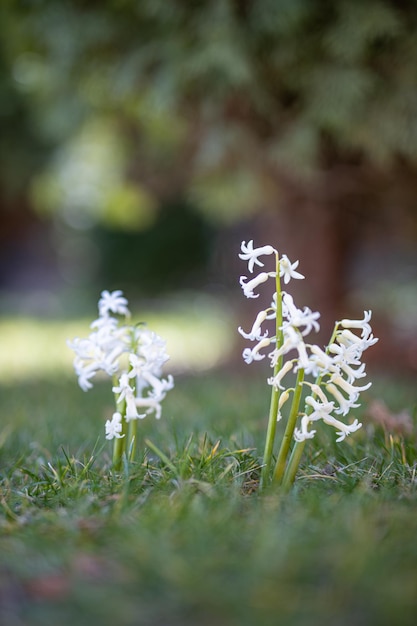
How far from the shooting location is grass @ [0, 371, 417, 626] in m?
1.37

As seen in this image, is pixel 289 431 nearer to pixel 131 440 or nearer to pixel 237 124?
pixel 131 440

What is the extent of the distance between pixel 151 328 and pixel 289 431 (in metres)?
7.21

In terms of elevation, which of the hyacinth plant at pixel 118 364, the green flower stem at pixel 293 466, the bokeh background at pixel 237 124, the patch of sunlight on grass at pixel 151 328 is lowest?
the patch of sunlight on grass at pixel 151 328

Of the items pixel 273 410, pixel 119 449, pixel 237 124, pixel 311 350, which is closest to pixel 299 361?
pixel 311 350

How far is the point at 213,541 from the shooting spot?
1.61 meters

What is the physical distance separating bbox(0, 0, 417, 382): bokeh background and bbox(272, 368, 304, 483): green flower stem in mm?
3095

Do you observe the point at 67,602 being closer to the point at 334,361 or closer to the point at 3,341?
the point at 334,361

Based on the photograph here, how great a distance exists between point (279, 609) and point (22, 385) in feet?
13.3

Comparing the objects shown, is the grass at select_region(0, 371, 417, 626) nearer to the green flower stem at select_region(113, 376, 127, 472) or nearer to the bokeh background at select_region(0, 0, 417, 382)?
the green flower stem at select_region(113, 376, 127, 472)

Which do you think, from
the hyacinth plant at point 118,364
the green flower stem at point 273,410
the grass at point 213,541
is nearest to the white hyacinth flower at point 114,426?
the hyacinth plant at point 118,364

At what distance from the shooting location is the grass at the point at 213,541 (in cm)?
137

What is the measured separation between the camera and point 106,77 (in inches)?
220

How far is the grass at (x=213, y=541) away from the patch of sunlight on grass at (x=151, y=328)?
9.65 feet

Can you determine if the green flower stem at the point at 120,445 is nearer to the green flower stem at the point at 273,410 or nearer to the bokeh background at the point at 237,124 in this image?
the green flower stem at the point at 273,410
